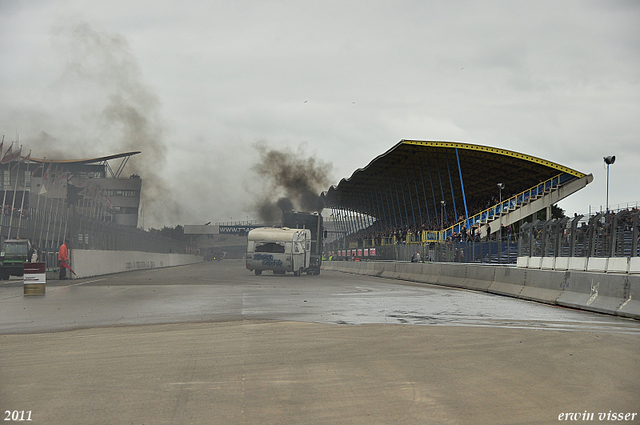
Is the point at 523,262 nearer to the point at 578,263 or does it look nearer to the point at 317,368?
the point at 578,263

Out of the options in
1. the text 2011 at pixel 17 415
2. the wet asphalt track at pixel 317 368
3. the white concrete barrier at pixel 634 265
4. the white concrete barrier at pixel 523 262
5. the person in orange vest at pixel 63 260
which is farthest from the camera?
the person in orange vest at pixel 63 260

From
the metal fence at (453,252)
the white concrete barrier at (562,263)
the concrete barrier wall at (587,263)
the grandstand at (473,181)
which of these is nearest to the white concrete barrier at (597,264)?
the concrete barrier wall at (587,263)

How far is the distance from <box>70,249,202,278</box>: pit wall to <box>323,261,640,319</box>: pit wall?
16880 millimetres

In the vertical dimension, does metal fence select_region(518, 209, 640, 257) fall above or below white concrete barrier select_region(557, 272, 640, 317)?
above

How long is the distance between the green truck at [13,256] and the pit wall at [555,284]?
1984 centimetres

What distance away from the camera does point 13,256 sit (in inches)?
1411

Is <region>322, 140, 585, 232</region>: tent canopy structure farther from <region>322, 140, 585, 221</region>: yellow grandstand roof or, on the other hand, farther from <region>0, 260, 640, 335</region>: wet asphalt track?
<region>0, 260, 640, 335</region>: wet asphalt track

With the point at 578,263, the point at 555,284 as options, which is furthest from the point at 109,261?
the point at 555,284

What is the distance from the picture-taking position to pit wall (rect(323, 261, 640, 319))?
14.0 meters

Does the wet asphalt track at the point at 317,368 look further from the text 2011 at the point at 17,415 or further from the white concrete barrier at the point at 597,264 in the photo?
the white concrete barrier at the point at 597,264

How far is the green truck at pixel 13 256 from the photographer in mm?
35719

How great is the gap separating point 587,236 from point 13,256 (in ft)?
92.6

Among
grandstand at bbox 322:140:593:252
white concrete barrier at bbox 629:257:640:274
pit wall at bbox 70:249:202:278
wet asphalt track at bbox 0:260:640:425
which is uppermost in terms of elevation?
grandstand at bbox 322:140:593:252

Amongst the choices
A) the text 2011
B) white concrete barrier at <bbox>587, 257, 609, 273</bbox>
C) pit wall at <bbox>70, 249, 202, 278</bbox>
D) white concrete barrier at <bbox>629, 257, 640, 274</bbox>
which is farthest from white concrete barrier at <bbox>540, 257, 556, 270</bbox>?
pit wall at <bbox>70, 249, 202, 278</bbox>
